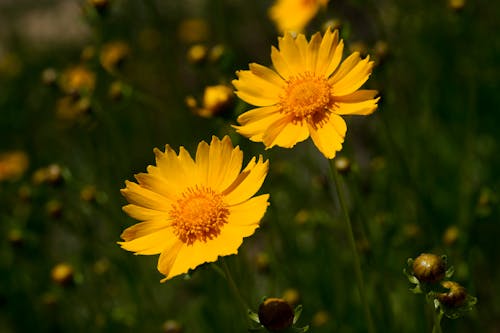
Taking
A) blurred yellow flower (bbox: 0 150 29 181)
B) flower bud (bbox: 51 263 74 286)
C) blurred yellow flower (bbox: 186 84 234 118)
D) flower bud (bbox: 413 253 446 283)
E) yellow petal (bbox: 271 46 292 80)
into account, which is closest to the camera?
flower bud (bbox: 413 253 446 283)

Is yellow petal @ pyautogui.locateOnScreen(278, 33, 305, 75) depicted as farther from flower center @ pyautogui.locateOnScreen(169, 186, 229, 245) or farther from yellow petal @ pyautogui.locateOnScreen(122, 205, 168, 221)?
yellow petal @ pyautogui.locateOnScreen(122, 205, 168, 221)

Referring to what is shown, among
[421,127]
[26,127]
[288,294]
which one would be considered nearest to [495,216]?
[421,127]

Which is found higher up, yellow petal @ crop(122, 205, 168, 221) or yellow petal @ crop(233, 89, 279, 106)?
yellow petal @ crop(233, 89, 279, 106)

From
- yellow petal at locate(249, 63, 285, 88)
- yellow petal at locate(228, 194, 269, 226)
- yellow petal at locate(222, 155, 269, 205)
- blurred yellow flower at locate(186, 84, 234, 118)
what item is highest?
blurred yellow flower at locate(186, 84, 234, 118)

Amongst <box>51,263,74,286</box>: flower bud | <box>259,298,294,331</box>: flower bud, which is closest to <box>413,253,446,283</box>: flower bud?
<box>259,298,294,331</box>: flower bud

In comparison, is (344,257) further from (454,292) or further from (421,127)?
(454,292)

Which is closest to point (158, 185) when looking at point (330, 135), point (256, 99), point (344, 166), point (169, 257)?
point (169, 257)
